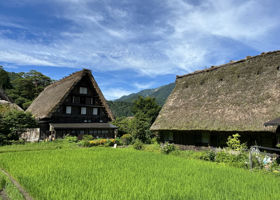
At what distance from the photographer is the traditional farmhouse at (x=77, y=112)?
23375 mm

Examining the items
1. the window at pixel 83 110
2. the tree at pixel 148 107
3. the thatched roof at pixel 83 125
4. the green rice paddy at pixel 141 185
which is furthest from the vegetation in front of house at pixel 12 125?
the tree at pixel 148 107

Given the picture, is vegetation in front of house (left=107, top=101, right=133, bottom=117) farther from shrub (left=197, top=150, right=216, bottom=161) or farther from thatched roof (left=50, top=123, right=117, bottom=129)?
shrub (left=197, top=150, right=216, bottom=161)

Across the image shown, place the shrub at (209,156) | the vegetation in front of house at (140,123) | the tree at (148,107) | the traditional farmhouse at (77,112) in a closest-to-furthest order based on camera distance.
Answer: the shrub at (209,156) → the vegetation in front of house at (140,123) → the traditional farmhouse at (77,112) → the tree at (148,107)

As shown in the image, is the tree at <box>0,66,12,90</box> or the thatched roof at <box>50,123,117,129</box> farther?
the tree at <box>0,66,12,90</box>

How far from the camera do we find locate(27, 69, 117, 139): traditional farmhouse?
76.7 ft

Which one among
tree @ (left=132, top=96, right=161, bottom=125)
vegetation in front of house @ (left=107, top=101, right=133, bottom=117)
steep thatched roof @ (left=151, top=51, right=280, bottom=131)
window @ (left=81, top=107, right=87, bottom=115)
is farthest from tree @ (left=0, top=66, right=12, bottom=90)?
steep thatched roof @ (left=151, top=51, right=280, bottom=131)

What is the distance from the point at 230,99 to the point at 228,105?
64cm

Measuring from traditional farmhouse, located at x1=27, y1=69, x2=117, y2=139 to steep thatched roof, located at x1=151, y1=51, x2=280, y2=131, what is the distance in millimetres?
10597

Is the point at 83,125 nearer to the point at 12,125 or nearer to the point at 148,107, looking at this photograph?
the point at 12,125

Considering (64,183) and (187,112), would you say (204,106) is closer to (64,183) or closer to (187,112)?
(187,112)

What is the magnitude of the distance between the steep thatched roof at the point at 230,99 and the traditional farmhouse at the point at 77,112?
10.6 metres

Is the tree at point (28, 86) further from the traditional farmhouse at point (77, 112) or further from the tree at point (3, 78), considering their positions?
the traditional farmhouse at point (77, 112)

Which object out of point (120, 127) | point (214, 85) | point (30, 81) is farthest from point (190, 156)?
point (30, 81)

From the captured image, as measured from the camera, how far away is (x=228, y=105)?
47.7ft
